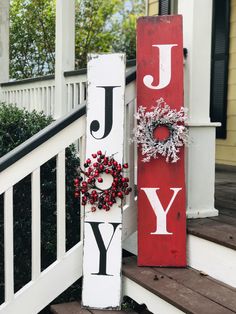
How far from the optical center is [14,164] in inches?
96.1

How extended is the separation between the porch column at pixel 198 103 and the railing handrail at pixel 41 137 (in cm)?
38

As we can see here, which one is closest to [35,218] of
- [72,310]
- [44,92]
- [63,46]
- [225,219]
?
[72,310]

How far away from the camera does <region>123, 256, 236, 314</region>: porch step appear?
2168 millimetres

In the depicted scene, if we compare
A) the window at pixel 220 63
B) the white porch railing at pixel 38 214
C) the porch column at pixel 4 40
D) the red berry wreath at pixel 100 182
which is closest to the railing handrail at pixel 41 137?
the white porch railing at pixel 38 214

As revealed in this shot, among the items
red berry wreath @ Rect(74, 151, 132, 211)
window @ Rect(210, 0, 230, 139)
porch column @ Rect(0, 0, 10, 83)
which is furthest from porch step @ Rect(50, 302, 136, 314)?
porch column @ Rect(0, 0, 10, 83)

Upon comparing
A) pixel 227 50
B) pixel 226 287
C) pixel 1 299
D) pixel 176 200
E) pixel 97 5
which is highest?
pixel 97 5

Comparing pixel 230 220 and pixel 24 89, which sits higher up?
pixel 24 89

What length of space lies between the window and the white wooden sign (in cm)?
333

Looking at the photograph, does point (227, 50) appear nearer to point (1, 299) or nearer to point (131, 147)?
point (131, 147)

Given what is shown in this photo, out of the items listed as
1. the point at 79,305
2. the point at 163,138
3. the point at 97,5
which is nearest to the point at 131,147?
the point at 163,138

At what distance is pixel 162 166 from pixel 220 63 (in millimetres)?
3426

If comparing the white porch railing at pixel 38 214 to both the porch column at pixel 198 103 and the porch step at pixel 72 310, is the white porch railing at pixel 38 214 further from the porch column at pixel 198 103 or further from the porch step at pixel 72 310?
the porch column at pixel 198 103

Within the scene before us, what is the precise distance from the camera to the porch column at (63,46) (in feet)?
14.9

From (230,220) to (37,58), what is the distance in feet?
36.6
